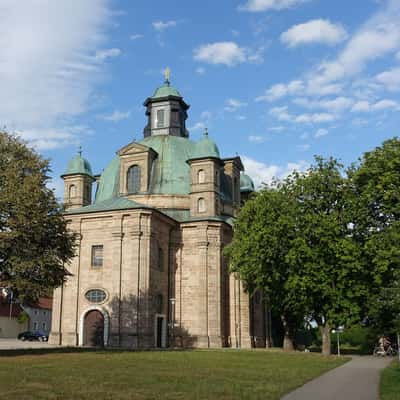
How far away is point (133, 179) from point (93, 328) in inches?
579

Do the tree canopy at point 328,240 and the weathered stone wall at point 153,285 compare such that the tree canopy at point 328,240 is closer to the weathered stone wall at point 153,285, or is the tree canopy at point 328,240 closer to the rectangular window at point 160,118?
the weathered stone wall at point 153,285

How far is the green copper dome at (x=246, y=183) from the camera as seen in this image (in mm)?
61384

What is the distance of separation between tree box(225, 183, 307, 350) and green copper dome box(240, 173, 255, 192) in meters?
21.6

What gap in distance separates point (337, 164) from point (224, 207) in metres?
15.0

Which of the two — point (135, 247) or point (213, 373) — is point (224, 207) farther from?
point (213, 373)

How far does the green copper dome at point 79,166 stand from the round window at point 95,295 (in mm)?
15310

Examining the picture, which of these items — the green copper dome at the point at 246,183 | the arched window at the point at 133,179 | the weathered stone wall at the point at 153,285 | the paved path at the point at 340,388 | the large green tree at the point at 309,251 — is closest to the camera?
the paved path at the point at 340,388

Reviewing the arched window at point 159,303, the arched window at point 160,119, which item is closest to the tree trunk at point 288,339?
the arched window at point 159,303

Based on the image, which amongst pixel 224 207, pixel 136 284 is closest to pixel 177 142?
pixel 224 207

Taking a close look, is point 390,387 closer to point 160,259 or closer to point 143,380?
point 143,380

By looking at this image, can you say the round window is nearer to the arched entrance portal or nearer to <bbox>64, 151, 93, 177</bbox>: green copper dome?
the arched entrance portal

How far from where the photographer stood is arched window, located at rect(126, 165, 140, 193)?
4903 centimetres

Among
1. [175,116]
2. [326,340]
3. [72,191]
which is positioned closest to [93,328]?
[72,191]

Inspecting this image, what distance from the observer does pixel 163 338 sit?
139ft
